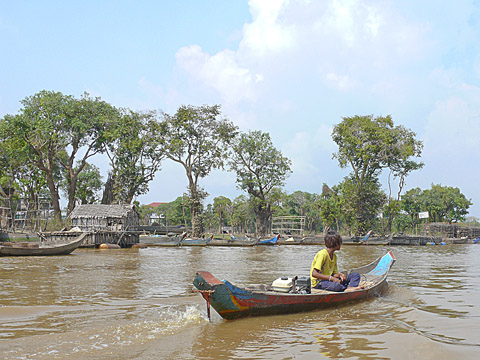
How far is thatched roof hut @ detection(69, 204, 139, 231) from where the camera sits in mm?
30734

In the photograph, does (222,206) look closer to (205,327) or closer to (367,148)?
(367,148)

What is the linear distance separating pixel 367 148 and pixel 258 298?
34.8 m

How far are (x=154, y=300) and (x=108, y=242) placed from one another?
852 inches

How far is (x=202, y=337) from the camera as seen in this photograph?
5.89 metres

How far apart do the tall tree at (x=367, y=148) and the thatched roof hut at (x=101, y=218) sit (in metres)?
21.3

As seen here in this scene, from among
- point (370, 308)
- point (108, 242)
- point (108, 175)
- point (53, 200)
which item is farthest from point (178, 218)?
point (370, 308)

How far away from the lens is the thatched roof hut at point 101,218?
101 feet

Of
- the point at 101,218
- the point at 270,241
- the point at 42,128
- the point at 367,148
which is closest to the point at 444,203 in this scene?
the point at 367,148

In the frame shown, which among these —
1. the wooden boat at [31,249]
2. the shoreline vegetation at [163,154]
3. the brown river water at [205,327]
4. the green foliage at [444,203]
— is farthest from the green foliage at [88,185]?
the green foliage at [444,203]

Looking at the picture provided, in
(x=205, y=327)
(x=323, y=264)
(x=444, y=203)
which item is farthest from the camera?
(x=444, y=203)

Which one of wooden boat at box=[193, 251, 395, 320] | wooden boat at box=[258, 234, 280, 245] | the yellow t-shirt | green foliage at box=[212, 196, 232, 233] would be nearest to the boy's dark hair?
the yellow t-shirt

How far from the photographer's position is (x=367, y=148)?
39.2 meters

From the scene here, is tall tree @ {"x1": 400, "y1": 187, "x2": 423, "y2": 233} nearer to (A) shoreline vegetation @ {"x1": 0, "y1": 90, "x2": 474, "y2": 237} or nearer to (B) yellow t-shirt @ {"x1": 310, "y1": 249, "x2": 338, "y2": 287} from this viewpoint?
(A) shoreline vegetation @ {"x1": 0, "y1": 90, "x2": 474, "y2": 237}

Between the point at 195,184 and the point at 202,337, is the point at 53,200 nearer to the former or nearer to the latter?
the point at 195,184
